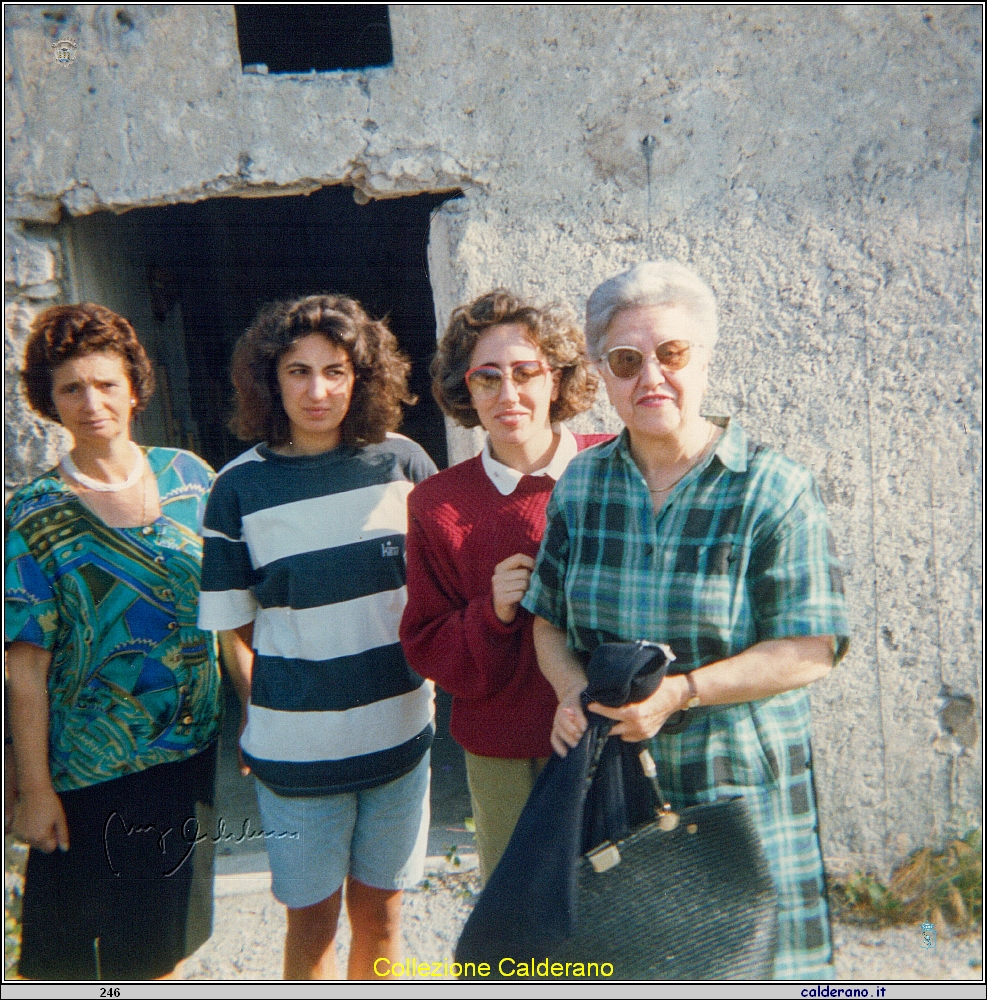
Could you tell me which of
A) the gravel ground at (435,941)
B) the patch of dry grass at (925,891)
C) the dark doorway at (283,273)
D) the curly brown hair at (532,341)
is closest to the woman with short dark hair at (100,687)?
the gravel ground at (435,941)

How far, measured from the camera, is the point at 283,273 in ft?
19.5

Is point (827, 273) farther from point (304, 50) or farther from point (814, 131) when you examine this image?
point (304, 50)

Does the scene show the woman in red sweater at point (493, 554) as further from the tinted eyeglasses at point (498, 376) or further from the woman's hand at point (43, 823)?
the woman's hand at point (43, 823)

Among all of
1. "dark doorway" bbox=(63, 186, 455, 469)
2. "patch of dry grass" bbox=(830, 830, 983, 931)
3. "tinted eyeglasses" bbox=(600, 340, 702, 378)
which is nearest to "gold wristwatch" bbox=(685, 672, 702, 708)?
"tinted eyeglasses" bbox=(600, 340, 702, 378)

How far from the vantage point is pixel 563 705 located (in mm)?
1596

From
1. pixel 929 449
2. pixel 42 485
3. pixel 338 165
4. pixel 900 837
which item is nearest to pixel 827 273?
pixel 929 449

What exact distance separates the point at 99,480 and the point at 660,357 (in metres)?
1.56

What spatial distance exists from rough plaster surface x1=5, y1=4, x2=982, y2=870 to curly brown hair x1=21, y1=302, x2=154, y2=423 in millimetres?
749

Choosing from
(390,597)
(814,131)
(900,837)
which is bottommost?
(900,837)

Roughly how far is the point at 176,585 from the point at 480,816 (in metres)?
1.03

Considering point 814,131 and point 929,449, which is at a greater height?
point 814,131

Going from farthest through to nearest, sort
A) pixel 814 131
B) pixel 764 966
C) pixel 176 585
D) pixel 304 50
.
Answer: pixel 304 50
pixel 814 131
pixel 176 585
pixel 764 966

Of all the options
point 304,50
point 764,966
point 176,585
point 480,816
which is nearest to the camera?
point 764,966

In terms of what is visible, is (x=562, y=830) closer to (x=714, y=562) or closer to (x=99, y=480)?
(x=714, y=562)
